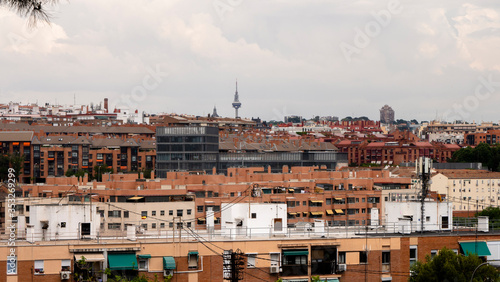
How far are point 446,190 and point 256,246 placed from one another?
54562 mm

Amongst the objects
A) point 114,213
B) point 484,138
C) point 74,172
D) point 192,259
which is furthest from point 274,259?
point 484,138

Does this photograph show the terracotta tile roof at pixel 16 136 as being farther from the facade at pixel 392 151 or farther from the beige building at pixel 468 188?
the beige building at pixel 468 188

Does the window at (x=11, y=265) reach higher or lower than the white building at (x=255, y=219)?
lower

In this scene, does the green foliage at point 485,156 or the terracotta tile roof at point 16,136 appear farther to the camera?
the green foliage at point 485,156

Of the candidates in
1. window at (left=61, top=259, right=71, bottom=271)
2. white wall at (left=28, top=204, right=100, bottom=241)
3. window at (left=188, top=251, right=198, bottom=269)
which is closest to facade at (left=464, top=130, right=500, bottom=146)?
white wall at (left=28, top=204, right=100, bottom=241)

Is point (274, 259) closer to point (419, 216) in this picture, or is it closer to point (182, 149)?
point (419, 216)

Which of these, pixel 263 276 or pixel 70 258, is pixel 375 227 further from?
pixel 70 258

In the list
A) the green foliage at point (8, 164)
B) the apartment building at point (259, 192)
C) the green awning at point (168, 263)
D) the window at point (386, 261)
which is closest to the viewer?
the green awning at point (168, 263)

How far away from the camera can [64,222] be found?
909 inches

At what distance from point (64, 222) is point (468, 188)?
5782 cm

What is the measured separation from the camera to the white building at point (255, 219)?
2411 centimetres

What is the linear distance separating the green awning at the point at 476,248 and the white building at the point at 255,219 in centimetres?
428

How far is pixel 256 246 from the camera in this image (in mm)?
21703

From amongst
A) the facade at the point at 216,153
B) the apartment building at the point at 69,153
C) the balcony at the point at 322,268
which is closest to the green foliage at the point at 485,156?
the facade at the point at 216,153
